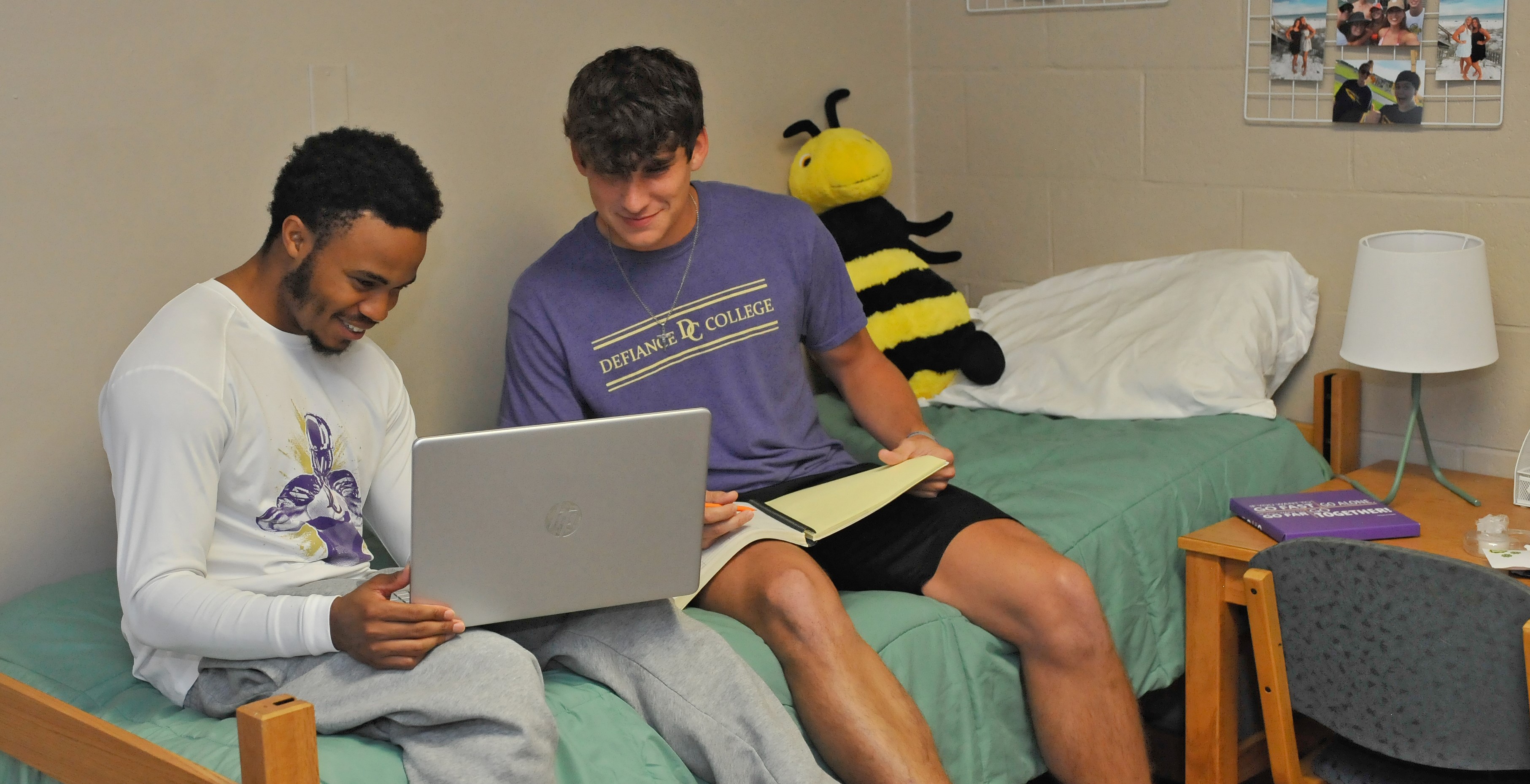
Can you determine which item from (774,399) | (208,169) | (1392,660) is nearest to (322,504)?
(208,169)

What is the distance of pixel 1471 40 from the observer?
6.92 feet

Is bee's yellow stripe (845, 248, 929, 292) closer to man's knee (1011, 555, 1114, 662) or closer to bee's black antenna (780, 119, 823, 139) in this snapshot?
bee's black antenna (780, 119, 823, 139)

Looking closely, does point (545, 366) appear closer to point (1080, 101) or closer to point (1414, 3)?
point (1080, 101)

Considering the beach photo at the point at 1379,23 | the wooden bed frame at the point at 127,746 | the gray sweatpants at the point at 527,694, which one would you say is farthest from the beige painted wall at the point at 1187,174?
the wooden bed frame at the point at 127,746

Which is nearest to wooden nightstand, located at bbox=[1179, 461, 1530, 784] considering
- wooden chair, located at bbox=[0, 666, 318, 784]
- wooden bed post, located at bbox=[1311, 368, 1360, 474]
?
wooden bed post, located at bbox=[1311, 368, 1360, 474]

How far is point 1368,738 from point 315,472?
128cm

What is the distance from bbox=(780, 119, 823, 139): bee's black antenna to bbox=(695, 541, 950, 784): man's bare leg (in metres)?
1.22

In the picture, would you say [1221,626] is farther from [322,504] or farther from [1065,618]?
[322,504]

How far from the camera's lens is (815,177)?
98.8 inches

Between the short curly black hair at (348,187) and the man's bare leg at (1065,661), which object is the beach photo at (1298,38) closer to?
the man's bare leg at (1065,661)

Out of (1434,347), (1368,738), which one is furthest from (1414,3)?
(1368,738)

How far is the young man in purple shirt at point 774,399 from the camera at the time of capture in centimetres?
151

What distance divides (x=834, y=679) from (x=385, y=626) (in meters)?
0.50

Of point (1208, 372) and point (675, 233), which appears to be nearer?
point (675, 233)
